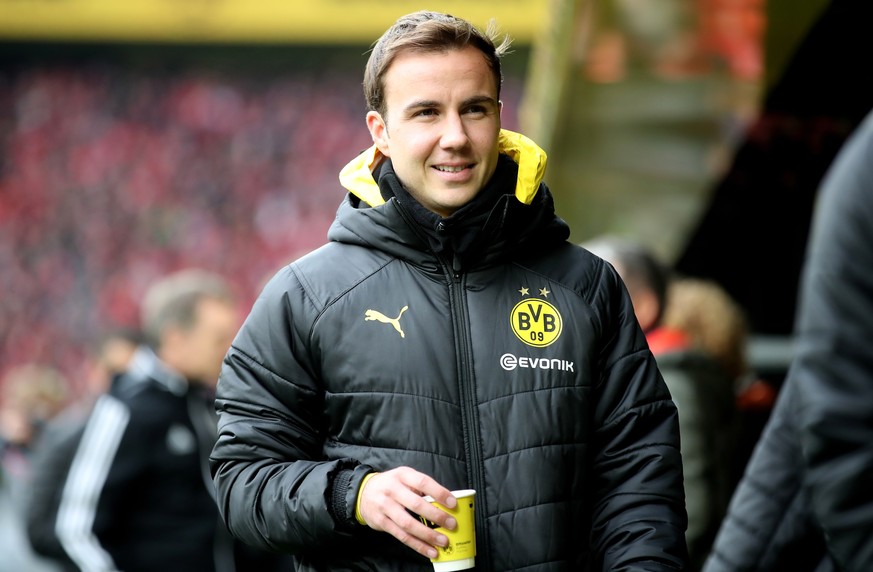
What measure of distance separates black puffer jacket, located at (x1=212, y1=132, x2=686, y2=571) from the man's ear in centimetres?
10

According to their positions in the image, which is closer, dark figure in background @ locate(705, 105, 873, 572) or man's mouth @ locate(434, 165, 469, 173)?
dark figure in background @ locate(705, 105, 873, 572)

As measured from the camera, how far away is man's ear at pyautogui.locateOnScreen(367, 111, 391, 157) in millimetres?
2502

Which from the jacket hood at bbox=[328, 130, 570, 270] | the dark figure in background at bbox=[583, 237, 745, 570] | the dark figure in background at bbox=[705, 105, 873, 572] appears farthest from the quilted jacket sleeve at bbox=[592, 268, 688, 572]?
the dark figure in background at bbox=[583, 237, 745, 570]

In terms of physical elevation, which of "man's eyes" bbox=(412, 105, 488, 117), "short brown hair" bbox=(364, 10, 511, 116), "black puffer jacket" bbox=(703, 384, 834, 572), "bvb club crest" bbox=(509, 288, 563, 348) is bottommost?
"black puffer jacket" bbox=(703, 384, 834, 572)

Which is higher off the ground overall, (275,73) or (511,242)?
(275,73)

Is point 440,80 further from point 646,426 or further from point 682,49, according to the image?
point 682,49

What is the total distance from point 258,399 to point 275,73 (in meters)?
17.1

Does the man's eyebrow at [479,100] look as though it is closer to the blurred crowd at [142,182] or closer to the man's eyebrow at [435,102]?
the man's eyebrow at [435,102]

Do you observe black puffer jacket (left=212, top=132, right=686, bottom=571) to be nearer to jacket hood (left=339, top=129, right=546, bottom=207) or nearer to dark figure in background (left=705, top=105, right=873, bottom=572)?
jacket hood (left=339, top=129, right=546, bottom=207)

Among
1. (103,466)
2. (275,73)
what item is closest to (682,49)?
(103,466)

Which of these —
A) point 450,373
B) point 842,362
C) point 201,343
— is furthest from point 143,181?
point 842,362

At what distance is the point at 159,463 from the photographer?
4699 millimetres

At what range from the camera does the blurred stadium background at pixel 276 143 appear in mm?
6848

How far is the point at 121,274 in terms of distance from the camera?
61.4ft
